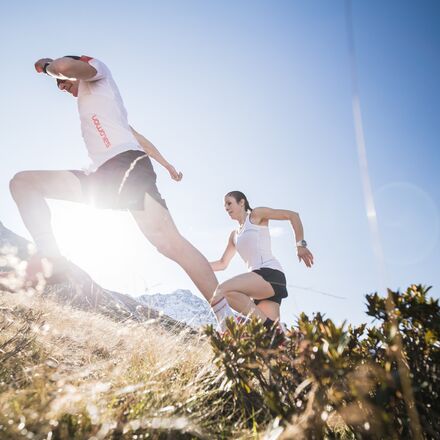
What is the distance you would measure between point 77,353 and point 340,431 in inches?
77.6

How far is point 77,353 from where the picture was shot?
8.35 ft

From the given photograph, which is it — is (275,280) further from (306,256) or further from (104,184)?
(104,184)

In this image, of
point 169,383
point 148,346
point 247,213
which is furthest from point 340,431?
point 247,213

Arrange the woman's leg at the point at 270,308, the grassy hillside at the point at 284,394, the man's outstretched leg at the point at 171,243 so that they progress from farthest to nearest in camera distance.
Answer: the woman's leg at the point at 270,308 → the man's outstretched leg at the point at 171,243 → the grassy hillside at the point at 284,394

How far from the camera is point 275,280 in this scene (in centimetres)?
412

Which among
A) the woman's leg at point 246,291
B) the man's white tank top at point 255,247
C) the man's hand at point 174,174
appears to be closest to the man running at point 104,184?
the woman's leg at point 246,291

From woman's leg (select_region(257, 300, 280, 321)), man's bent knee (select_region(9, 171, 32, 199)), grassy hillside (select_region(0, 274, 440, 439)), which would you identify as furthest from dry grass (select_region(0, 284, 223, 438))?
woman's leg (select_region(257, 300, 280, 321))

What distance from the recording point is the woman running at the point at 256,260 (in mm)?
3578

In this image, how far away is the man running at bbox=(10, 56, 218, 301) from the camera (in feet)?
8.52

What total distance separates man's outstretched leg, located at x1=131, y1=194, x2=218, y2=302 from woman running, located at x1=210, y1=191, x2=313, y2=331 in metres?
0.64

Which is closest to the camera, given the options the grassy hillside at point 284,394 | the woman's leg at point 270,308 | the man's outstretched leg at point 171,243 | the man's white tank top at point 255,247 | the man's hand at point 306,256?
the grassy hillside at point 284,394

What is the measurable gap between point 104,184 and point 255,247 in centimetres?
241

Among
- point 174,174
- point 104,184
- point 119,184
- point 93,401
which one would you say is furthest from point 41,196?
point 93,401

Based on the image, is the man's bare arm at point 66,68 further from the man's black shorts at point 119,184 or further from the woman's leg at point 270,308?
the woman's leg at point 270,308
